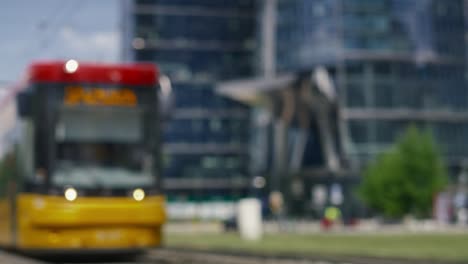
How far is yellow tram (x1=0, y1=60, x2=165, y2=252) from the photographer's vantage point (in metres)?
16.1

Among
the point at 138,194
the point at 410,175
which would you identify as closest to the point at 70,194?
the point at 138,194

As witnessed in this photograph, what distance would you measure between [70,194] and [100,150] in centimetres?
86

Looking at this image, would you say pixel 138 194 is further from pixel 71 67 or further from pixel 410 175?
pixel 410 175

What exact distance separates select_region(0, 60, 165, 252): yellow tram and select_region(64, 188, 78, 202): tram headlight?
0.05ft

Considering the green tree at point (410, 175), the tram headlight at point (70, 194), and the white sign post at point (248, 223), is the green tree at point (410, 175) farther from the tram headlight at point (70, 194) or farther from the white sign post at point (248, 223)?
the tram headlight at point (70, 194)

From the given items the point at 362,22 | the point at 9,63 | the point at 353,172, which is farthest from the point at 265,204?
the point at 9,63

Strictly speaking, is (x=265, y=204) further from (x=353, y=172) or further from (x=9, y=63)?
(x=9, y=63)

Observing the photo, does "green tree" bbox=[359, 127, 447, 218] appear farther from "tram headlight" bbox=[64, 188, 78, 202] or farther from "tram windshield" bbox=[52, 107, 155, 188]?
"tram headlight" bbox=[64, 188, 78, 202]

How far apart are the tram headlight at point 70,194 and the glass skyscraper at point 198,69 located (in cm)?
7794

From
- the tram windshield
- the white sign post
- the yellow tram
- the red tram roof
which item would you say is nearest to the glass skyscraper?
the white sign post

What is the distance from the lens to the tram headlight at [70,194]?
A: 52.9 feet

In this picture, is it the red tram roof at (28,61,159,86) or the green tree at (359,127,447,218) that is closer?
the red tram roof at (28,61,159,86)

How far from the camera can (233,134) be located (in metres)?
97.5

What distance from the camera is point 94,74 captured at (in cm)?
1723
